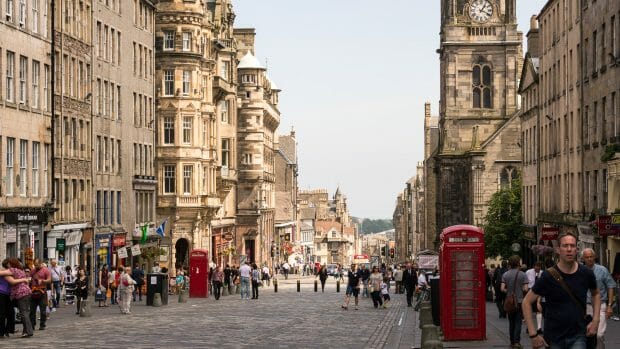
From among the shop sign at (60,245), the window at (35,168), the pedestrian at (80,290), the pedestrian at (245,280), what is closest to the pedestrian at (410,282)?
the pedestrian at (245,280)

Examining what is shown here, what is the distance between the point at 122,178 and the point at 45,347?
42.2 metres

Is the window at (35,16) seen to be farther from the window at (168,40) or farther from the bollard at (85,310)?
the window at (168,40)

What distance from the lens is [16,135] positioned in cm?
4734

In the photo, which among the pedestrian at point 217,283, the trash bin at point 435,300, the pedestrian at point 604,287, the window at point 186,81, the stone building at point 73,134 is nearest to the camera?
the pedestrian at point 604,287

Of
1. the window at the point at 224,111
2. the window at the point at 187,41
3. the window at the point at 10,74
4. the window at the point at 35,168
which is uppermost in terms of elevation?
the window at the point at 187,41

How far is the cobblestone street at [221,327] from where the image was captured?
27.5 metres

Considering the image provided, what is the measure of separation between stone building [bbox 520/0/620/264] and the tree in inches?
233

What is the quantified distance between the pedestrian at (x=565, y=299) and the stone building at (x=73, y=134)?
3900 centimetres

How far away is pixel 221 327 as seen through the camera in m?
33.2

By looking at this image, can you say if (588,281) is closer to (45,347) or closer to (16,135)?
(45,347)

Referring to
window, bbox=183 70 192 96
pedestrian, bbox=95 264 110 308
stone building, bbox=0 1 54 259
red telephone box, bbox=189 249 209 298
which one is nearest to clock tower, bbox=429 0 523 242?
window, bbox=183 70 192 96

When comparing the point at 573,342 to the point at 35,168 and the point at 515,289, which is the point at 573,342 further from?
the point at 35,168

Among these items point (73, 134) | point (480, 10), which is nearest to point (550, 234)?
point (73, 134)

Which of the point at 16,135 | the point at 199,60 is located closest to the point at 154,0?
the point at 199,60
